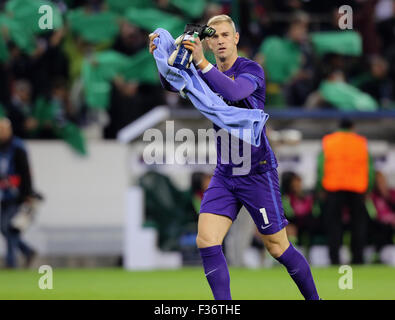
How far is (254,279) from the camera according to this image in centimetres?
1084

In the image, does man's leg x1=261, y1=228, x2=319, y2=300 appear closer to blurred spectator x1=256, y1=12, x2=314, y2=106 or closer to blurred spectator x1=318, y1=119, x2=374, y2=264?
blurred spectator x1=318, y1=119, x2=374, y2=264

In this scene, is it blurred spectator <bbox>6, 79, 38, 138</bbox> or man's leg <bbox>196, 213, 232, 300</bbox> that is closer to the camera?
man's leg <bbox>196, 213, 232, 300</bbox>

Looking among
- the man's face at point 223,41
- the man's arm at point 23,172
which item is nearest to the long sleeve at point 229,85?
the man's face at point 223,41

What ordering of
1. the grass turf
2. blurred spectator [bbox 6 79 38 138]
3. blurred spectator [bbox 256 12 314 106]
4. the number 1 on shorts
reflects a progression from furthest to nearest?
1. blurred spectator [bbox 256 12 314 106]
2. blurred spectator [bbox 6 79 38 138]
3. the grass turf
4. the number 1 on shorts

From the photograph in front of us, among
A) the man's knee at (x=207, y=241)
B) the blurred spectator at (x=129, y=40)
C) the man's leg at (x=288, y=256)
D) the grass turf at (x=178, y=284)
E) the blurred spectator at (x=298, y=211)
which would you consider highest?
the blurred spectator at (x=129, y=40)

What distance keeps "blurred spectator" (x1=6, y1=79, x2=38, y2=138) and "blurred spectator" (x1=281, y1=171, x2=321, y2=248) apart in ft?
13.4

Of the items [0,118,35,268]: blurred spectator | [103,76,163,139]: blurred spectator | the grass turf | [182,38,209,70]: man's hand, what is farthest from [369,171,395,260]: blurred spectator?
[182,38,209,70]: man's hand

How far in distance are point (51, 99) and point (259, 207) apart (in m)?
8.49

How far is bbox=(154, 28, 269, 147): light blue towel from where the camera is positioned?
6.23 m

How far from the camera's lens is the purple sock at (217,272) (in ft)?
Answer: 20.6

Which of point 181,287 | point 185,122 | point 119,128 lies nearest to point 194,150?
point 185,122

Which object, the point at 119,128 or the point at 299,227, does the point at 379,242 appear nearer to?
the point at 299,227

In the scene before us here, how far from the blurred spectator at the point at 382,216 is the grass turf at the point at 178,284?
4.05ft

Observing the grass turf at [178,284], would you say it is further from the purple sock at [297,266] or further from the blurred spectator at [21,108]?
the blurred spectator at [21,108]
